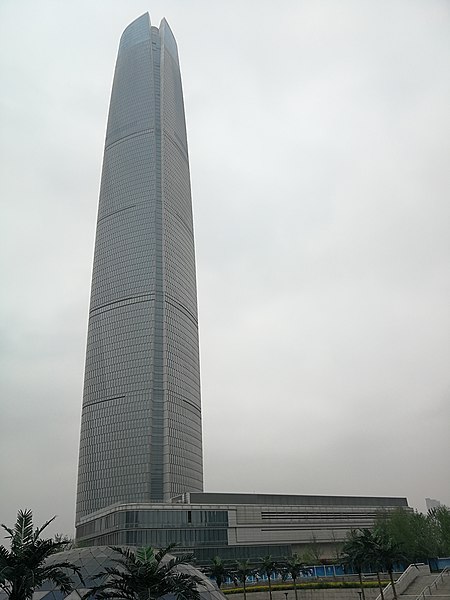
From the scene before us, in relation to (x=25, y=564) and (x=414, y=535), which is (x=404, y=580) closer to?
(x=414, y=535)

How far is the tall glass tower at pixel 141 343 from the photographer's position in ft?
506

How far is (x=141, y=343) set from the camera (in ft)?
535

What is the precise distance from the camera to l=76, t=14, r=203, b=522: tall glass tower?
15412cm

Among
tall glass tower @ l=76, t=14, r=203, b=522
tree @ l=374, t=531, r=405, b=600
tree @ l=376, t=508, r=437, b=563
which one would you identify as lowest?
tree @ l=374, t=531, r=405, b=600

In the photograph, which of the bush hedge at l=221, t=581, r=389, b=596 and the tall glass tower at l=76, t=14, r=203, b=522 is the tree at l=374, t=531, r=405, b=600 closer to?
the bush hedge at l=221, t=581, r=389, b=596

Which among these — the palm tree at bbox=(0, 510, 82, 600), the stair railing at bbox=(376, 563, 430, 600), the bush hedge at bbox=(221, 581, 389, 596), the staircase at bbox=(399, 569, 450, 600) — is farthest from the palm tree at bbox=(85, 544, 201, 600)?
the bush hedge at bbox=(221, 581, 389, 596)

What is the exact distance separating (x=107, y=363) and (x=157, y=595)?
5555 inches

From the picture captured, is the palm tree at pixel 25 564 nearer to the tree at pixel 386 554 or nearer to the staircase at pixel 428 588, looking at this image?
the tree at pixel 386 554

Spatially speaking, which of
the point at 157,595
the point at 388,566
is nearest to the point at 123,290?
the point at 388,566

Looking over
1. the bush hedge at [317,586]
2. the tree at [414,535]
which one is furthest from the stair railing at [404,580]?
the tree at [414,535]

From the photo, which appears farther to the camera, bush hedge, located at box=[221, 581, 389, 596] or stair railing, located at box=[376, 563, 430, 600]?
bush hedge, located at box=[221, 581, 389, 596]

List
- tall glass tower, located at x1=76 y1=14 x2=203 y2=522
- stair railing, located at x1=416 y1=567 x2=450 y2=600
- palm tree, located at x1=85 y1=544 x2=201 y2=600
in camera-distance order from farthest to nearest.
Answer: tall glass tower, located at x1=76 y1=14 x2=203 y2=522 < stair railing, located at x1=416 y1=567 x2=450 y2=600 < palm tree, located at x1=85 y1=544 x2=201 y2=600

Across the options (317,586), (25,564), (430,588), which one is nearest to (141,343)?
(317,586)

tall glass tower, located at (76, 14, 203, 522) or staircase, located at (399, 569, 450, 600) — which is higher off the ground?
tall glass tower, located at (76, 14, 203, 522)
